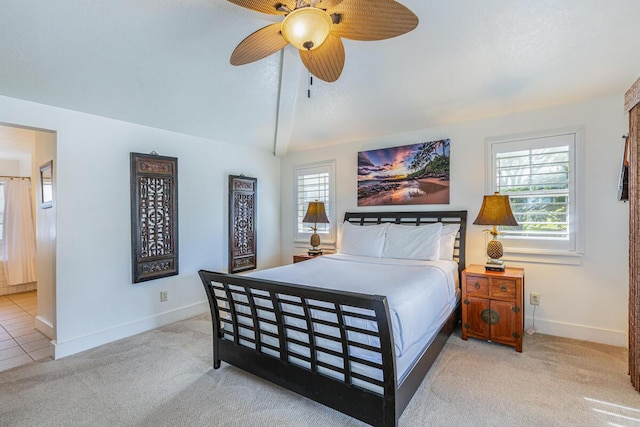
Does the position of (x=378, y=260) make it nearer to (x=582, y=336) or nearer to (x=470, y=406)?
(x=470, y=406)

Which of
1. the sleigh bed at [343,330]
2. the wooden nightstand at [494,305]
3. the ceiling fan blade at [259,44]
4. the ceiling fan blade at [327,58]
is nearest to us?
the sleigh bed at [343,330]

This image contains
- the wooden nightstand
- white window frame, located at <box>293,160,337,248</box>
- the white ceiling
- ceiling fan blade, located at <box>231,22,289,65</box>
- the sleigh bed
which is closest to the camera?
the sleigh bed

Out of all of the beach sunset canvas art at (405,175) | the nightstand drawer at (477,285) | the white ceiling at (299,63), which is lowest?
the nightstand drawer at (477,285)

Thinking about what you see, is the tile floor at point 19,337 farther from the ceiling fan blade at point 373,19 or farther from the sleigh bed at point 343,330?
the ceiling fan blade at point 373,19

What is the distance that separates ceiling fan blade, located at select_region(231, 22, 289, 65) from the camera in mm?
1750

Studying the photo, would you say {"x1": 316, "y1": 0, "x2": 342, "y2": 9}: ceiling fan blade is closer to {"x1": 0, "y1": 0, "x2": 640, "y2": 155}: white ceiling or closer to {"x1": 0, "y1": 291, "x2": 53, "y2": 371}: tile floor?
{"x1": 0, "y1": 0, "x2": 640, "y2": 155}: white ceiling

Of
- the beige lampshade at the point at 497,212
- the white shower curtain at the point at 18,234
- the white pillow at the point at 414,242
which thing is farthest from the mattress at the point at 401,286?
the white shower curtain at the point at 18,234

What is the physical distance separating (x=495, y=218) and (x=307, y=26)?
8.07 ft

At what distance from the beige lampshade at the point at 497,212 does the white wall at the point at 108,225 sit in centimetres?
336

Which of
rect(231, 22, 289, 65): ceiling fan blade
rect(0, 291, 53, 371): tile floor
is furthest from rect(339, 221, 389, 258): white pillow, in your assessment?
rect(0, 291, 53, 371): tile floor

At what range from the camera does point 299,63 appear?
2.98 meters

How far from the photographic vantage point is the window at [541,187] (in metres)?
2.92

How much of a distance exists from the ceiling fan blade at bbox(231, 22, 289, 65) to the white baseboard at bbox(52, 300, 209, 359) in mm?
2945

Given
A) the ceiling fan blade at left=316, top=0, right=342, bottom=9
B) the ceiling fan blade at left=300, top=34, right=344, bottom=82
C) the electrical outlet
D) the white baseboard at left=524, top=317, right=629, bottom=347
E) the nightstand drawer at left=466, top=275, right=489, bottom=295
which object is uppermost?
the ceiling fan blade at left=316, top=0, right=342, bottom=9
